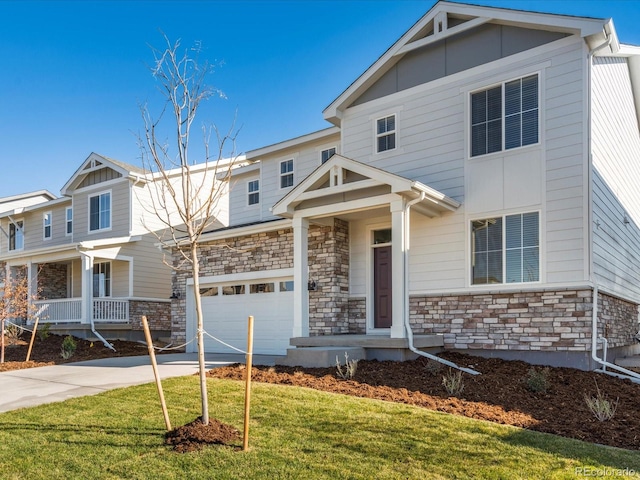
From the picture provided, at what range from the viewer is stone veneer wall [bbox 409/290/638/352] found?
962 cm

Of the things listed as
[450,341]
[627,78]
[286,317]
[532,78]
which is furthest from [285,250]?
[627,78]

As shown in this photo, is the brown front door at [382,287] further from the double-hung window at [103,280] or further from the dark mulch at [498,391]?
the double-hung window at [103,280]

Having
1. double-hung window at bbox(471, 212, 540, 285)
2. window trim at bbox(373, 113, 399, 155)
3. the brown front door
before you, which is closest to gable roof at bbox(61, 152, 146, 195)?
window trim at bbox(373, 113, 399, 155)

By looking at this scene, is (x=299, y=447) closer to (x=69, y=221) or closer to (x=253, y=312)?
(x=253, y=312)

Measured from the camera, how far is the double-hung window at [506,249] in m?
10.2

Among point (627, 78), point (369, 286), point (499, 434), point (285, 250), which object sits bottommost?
point (499, 434)

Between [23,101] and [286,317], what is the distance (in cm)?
1123

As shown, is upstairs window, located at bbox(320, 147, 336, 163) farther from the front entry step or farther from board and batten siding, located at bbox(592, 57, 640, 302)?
board and batten siding, located at bbox(592, 57, 640, 302)

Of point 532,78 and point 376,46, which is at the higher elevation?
point 376,46

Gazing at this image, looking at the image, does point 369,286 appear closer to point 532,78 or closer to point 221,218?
point 532,78

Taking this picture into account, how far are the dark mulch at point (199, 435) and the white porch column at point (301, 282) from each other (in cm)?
573

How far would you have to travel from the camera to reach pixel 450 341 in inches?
432

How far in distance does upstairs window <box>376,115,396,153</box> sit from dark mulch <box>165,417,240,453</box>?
8404 mm

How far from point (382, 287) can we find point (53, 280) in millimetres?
16190
